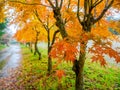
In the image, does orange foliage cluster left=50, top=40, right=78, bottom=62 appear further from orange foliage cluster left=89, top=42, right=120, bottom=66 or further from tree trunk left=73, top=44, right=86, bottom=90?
tree trunk left=73, top=44, right=86, bottom=90

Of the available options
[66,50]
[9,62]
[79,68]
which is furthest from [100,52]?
[9,62]

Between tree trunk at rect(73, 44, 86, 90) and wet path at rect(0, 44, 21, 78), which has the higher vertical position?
tree trunk at rect(73, 44, 86, 90)

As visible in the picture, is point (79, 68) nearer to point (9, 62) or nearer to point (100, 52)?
point (100, 52)

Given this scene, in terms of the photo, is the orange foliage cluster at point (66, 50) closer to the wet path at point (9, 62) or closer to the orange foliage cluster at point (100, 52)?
the orange foliage cluster at point (100, 52)

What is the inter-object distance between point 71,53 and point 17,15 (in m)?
8.59

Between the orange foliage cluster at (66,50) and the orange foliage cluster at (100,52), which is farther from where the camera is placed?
the orange foliage cluster at (100,52)

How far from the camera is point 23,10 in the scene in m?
12.7

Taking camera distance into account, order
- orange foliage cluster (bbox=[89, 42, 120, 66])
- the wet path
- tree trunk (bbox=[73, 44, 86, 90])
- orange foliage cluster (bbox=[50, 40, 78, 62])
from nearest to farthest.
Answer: orange foliage cluster (bbox=[50, 40, 78, 62])
orange foliage cluster (bbox=[89, 42, 120, 66])
tree trunk (bbox=[73, 44, 86, 90])
the wet path

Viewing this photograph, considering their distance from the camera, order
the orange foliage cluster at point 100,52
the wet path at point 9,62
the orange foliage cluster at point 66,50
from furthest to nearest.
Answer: the wet path at point 9,62, the orange foliage cluster at point 100,52, the orange foliage cluster at point 66,50

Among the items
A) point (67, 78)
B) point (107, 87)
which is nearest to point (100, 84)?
point (107, 87)

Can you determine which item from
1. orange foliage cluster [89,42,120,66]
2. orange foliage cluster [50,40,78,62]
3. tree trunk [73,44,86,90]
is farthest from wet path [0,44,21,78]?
orange foliage cluster [89,42,120,66]

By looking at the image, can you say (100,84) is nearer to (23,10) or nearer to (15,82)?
(15,82)

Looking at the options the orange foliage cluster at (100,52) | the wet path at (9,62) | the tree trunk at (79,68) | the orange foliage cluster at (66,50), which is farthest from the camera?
the wet path at (9,62)

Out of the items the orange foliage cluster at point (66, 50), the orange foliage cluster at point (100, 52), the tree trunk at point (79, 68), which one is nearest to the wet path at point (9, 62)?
the tree trunk at point (79, 68)
